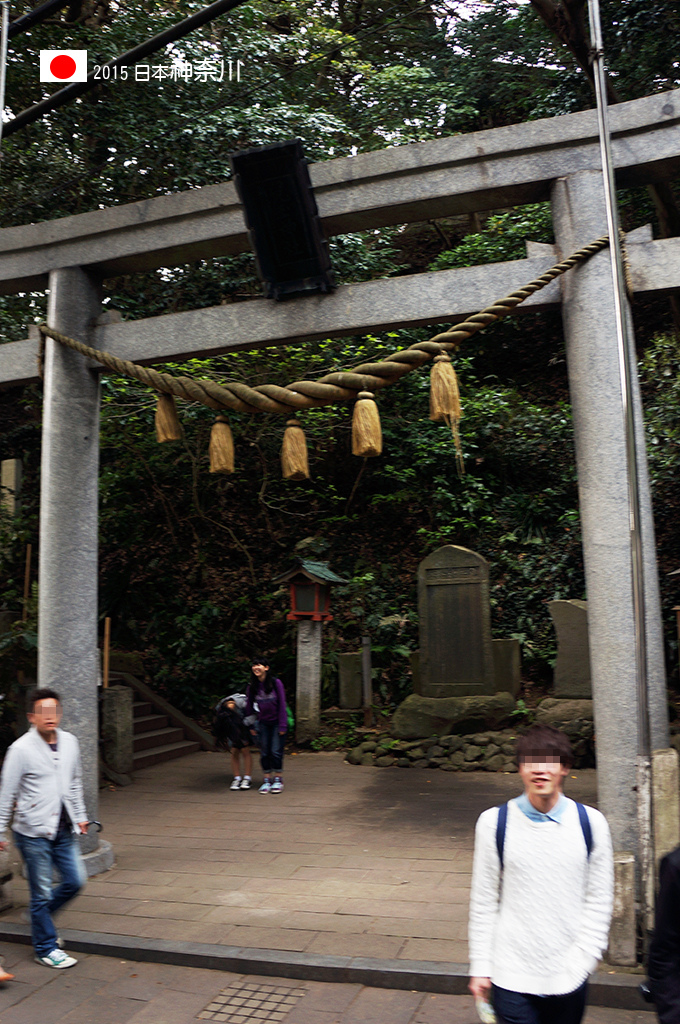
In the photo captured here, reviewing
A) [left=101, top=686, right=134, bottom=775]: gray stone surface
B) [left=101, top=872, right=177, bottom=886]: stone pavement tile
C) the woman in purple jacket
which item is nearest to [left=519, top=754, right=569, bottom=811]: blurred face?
[left=101, top=872, right=177, bottom=886]: stone pavement tile

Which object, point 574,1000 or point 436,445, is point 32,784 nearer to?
point 574,1000

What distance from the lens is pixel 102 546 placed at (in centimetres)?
1313

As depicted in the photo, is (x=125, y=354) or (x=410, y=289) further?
(x=125, y=354)

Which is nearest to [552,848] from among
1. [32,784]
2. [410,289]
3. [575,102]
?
[32,784]

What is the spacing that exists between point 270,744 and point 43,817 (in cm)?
420

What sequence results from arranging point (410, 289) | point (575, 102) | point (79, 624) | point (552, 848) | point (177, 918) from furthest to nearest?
point (575, 102) < point (79, 624) < point (410, 289) < point (177, 918) < point (552, 848)

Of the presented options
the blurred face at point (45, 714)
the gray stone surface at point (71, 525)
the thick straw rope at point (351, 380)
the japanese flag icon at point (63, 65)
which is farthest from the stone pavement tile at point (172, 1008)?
the japanese flag icon at point (63, 65)

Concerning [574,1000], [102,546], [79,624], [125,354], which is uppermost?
[125,354]

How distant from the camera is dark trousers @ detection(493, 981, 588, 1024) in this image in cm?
220

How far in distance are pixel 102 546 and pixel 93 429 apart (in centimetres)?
763

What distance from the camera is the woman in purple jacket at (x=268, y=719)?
803 centimetres

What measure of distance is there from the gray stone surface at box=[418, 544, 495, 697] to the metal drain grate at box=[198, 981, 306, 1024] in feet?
19.8

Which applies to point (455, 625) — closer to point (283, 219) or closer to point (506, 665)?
point (506, 665)

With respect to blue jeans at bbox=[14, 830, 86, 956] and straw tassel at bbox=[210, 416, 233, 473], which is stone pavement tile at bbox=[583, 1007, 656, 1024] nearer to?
blue jeans at bbox=[14, 830, 86, 956]
